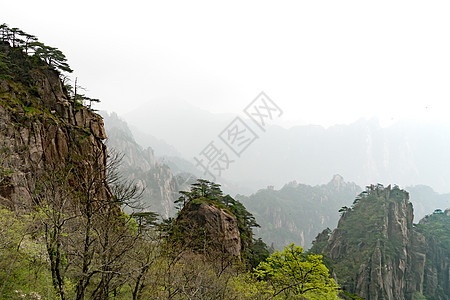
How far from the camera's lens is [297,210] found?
169625mm

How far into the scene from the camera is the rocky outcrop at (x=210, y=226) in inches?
976

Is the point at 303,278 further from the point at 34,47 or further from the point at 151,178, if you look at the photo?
the point at 151,178

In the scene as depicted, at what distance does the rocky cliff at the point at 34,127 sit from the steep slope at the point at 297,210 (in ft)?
434

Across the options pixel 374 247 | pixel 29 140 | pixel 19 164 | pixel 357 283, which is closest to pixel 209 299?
pixel 19 164

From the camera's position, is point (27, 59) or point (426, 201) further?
point (426, 201)

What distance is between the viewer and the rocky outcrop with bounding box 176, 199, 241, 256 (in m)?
24.8

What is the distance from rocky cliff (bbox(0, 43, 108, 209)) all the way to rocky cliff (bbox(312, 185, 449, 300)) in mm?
45692

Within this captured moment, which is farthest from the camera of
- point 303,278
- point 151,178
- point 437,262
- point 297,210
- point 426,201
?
point 426,201

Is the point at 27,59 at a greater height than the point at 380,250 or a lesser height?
greater

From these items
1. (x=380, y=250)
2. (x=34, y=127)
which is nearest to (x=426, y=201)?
(x=380, y=250)

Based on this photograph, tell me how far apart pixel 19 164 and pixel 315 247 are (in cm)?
7362

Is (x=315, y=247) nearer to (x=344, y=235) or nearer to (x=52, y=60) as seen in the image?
(x=344, y=235)

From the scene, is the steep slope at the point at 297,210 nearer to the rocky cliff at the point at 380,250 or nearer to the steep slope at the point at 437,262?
the rocky cliff at the point at 380,250

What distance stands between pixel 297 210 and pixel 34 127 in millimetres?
169627
